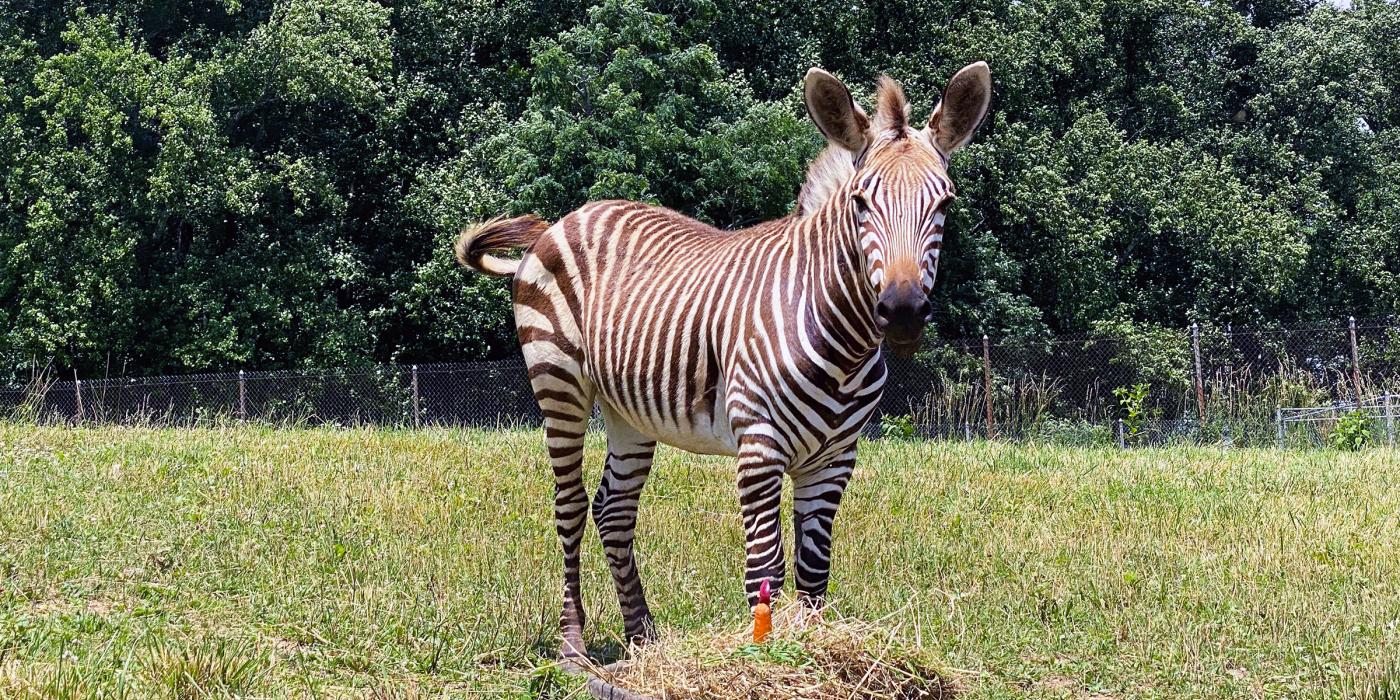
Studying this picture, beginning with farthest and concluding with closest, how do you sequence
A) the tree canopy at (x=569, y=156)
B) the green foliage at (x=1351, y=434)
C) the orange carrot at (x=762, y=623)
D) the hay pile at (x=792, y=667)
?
the tree canopy at (x=569, y=156) → the green foliage at (x=1351, y=434) → the orange carrot at (x=762, y=623) → the hay pile at (x=792, y=667)

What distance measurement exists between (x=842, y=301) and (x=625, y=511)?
6.65 feet

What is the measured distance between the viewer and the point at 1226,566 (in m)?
7.79

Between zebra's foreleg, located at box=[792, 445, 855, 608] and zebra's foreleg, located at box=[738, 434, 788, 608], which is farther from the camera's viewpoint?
zebra's foreleg, located at box=[792, 445, 855, 608]

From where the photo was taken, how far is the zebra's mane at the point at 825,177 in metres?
5.41

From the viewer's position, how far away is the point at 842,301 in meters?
5.04

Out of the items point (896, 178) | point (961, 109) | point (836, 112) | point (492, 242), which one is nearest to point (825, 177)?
point (836, 112)

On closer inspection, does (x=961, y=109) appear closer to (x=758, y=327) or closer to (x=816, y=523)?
(x=758, y=327)

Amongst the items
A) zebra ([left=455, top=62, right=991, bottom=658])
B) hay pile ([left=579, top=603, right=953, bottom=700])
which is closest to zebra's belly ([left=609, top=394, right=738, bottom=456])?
zebra ([left=455, top=62, right=991, bottom=658])

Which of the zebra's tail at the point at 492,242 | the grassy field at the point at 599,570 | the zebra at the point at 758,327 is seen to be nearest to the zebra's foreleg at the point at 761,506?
the zebra at the point at 758,327

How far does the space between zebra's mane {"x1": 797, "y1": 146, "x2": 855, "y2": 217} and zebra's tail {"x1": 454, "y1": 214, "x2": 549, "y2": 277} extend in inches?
79.6

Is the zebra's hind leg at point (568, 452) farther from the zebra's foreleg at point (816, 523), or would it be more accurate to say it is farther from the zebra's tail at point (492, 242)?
the zebra's foreleg at point (816, 523)

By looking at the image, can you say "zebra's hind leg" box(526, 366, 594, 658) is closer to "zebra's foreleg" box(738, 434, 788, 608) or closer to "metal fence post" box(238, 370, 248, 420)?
"zebra's foreleg" box(738, 434, 788, 608)

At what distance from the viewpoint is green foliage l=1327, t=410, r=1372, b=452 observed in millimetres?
15352

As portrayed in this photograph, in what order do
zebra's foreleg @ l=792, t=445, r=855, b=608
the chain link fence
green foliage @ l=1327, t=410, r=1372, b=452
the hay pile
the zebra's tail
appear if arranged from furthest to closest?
the chain link fence
green foliage @ l=1327, t=410, r=1372, b=452
the zebra's tail
zebra's foreleg @ l=792, t=445, r=855, b=608
the hay pile
